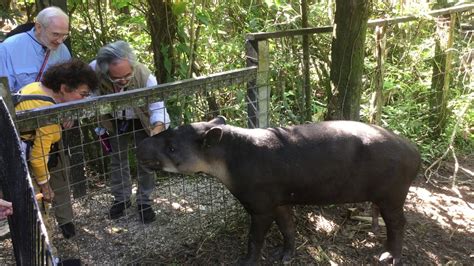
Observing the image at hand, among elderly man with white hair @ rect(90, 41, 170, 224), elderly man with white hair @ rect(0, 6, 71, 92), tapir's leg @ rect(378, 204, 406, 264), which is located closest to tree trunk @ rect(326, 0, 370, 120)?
tapir's leg @ rect(378, 204, 406, 264)

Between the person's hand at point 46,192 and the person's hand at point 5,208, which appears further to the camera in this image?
the person's hand at point 46,192

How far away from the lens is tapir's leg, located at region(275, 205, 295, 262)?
4.73 meters

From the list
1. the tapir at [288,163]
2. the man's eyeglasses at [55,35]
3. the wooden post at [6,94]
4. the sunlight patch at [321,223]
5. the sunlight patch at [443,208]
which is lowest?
the sunlight patch at [443,208]

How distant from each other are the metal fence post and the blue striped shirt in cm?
191

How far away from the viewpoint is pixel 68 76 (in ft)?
12.4

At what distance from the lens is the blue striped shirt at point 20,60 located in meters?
4.49

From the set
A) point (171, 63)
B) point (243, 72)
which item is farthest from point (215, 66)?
point (243, 72)

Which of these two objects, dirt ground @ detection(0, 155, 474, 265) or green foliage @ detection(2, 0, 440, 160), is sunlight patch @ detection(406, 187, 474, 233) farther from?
green foliage @ detection(2, 0, 440, 160)

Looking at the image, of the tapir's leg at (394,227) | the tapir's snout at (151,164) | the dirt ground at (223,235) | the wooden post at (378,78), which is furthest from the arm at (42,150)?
the wooden post at (378,78)

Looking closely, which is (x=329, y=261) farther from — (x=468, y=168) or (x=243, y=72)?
(x=468, y=168)

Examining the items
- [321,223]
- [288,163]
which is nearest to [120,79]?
[288,163]

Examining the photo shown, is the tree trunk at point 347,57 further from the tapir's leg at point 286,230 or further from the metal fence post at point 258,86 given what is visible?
the tapir's leg at point 286,230

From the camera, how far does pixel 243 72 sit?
16.1 ft

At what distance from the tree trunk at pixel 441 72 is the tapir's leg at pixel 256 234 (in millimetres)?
4386
